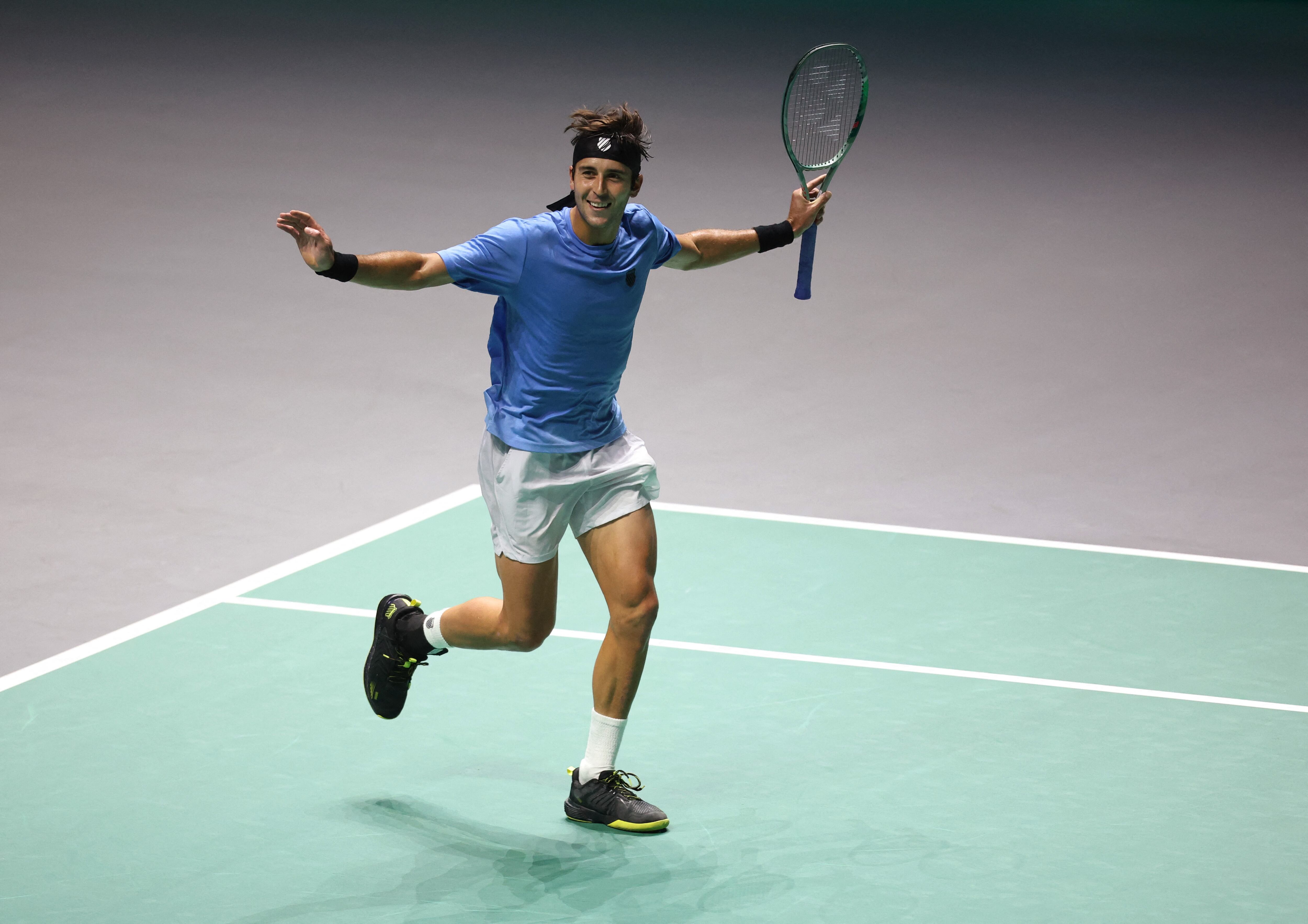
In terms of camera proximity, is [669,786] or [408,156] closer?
[669,786]

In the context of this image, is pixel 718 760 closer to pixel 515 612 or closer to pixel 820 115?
pixel 515 612

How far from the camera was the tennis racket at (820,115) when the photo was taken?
5695mm

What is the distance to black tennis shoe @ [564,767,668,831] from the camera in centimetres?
510

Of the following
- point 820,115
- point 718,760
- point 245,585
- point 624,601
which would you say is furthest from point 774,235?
point 245,585

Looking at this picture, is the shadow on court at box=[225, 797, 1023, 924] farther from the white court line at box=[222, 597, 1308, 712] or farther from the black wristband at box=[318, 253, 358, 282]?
the black wristband at box=[318, 253, 358, 282]

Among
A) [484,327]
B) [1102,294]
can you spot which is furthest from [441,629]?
[1102,294]

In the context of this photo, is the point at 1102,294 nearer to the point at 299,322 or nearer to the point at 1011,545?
the point at 1011,545

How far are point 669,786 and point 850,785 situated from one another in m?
0.56

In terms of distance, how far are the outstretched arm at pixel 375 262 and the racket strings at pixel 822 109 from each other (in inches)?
63.3

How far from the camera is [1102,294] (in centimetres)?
1187

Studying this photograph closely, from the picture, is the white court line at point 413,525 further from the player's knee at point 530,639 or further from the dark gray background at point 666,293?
the player's knee at point 530,639

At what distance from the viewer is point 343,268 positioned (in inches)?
181

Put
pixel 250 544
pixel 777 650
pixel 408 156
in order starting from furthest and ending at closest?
pixel 408 156, pixel 250 544, pixel 777 650


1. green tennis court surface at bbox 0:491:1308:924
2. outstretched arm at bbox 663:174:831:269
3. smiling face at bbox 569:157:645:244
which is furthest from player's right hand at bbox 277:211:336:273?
green tennis court surface at bbox 0:491:1308:924
